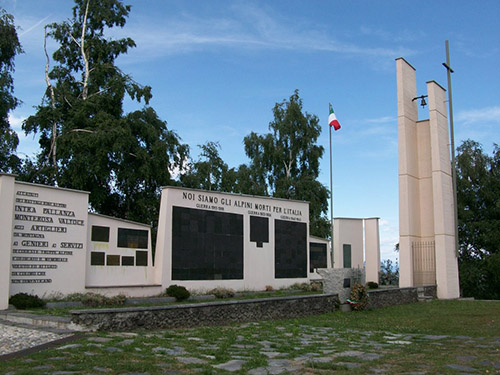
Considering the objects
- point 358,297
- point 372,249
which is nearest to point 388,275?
point 372,249

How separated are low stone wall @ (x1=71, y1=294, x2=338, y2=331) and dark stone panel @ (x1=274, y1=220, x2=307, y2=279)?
641 centimetres

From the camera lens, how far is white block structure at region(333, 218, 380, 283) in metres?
29.7

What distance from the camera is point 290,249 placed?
25.1 metres

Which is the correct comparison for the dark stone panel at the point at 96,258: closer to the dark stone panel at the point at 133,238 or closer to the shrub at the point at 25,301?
the dark stone panel at the point at 133,238

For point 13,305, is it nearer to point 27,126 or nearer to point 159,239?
point 159,239

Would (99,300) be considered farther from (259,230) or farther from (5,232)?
(259,230)

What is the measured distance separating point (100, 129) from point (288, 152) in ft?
57.0

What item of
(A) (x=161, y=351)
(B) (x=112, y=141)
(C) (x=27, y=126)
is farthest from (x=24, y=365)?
(C) (x=27, y=126)

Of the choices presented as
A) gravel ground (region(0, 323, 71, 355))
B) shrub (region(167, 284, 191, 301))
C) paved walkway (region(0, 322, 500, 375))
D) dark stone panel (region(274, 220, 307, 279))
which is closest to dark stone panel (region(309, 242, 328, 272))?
dark stone panel (region(274, 220, 307, 279))

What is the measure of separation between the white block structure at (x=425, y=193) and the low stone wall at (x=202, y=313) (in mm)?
7204

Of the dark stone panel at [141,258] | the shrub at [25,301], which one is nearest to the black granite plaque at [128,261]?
the dark stone panel at [141,258]

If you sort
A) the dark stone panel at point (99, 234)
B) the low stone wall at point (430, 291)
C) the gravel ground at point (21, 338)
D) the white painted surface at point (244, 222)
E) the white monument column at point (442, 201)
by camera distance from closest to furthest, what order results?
the gravel ground at point (21, 338), the dark stone panel at point (99, 234), the white painted surface at point (244, 222), the low stone wall at point (430, 291), the white monument column at point (442, 201)

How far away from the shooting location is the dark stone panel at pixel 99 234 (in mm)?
18500

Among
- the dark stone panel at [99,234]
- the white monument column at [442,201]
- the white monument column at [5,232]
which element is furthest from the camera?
the white monument column at [442,201]
